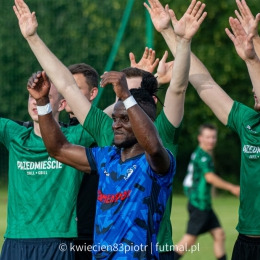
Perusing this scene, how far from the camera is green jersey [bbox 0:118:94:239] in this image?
5.96 meters

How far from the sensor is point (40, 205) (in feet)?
19.6

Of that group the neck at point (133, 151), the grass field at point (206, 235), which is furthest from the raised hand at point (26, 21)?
the grass field at point (206, 235)

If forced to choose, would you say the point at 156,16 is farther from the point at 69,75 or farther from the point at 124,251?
the point at 124,251

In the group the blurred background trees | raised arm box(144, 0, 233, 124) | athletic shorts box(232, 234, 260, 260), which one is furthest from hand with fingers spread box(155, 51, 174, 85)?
the blurred background trees

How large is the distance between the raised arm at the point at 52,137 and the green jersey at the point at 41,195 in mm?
1005

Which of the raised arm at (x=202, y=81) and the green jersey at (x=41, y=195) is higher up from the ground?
the raised arm at (x=202, y=81)

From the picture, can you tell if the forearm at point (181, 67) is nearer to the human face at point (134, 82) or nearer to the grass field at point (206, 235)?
the human face at point (134, 82)

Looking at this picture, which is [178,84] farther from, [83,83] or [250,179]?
[83,83]

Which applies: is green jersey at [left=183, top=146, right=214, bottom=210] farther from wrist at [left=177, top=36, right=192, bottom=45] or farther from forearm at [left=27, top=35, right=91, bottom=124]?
wrist at [left=177, top=36, right=192, bottom=45]

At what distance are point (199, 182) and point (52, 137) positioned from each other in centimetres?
607

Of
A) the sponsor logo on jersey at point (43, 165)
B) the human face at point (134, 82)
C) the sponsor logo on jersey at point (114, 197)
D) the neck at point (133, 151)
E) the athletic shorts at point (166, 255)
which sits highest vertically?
the human face at point (134, 82)

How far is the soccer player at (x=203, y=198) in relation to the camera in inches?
404

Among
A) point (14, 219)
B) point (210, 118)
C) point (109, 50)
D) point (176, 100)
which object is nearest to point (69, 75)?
point (176, 100)

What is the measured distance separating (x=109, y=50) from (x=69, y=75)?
7.95 m
